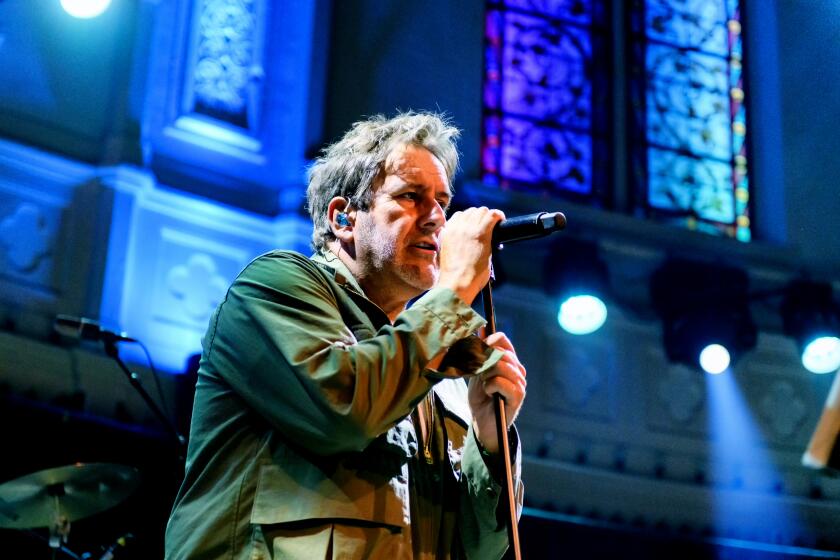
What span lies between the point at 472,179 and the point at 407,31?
0.95 meters

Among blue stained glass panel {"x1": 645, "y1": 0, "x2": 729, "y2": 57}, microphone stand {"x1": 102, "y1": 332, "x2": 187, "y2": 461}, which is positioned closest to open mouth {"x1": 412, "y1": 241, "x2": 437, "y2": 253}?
microphone stand {"x1": 102, "y1": 332, "x2": 187, "y2": 461}

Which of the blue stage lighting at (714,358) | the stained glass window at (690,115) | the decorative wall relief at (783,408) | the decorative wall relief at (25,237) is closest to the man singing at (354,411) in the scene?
the decorative wall relief at (25,237)

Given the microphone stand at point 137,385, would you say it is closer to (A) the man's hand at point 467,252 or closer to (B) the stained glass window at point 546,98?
(A) the man's hand at point 467,252

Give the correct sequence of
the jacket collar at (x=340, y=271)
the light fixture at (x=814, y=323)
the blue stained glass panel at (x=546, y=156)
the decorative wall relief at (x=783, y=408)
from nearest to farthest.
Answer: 1. the jacket collar at (x=340, y=271)
2. the light fixture at (x=814, y=323)
3. the decorative wall relief at (x=783, y=408)
4. the blue stained glass panel at (x=546, y=156)

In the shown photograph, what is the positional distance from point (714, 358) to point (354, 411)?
4858 millimetres

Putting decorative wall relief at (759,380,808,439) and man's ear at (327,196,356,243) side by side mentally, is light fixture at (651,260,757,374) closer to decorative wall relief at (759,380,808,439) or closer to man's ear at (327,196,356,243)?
decorative wall relief at (759,380,808,439)

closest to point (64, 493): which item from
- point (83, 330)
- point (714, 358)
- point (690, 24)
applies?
point (83, 330)

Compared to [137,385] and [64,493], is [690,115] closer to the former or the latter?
[137,385]

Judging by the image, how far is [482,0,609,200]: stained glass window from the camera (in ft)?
24.0

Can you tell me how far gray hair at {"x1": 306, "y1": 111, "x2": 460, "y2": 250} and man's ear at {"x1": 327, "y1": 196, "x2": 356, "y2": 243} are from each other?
0.01 metres

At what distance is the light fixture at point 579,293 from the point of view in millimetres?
6145

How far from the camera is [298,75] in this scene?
248 inches

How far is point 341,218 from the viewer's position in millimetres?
2615

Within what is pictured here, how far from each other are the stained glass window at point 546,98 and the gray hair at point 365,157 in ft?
14.5
